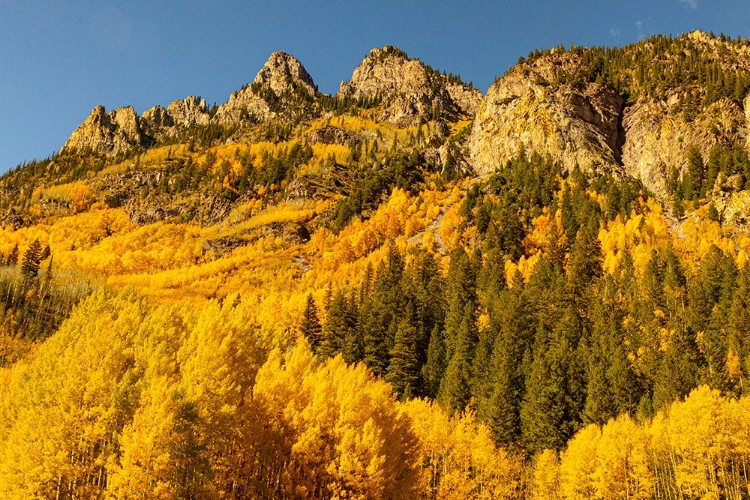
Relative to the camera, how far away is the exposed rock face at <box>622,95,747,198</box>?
137 m

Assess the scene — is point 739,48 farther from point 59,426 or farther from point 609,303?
point 59,426

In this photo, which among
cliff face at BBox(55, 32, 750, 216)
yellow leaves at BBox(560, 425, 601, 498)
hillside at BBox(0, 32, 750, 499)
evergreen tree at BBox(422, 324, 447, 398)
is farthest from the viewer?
cliff face at BBox(55, 32, 750, 216)

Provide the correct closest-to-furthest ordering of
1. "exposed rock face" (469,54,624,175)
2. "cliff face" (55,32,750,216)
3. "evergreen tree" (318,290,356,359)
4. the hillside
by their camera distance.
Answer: the hillside → "evergreen tree" (318,290,356,359) → "cliff face" (55,32,750,216) → "exposed rock face" (469,54,624,175)

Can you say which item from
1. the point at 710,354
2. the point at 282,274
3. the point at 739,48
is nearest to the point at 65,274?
the point at 282,274

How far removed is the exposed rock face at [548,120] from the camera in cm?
15300

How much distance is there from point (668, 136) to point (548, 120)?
33.9 metres

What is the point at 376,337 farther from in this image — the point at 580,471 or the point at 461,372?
the point at 580,471

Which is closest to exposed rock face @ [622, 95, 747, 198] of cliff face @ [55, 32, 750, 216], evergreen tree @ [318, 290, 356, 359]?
cliff face @ [55, 32, 750, 216]

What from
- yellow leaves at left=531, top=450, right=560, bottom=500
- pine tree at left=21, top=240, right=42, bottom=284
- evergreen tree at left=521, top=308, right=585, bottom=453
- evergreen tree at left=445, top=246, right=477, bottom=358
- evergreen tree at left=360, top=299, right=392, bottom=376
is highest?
pine tree at left=21, top=240, right=42, bottom=284

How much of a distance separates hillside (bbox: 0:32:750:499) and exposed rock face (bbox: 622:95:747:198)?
0.81m

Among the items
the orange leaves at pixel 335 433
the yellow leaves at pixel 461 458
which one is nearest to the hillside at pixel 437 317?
the orange leaves at pixel 335 433

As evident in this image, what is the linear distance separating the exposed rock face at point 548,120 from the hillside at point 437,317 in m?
1.06

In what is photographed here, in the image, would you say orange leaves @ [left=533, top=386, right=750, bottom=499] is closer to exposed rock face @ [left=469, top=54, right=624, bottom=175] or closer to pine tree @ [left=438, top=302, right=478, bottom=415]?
pine tree @ [left=438, top=302, right=478, bottom=415]

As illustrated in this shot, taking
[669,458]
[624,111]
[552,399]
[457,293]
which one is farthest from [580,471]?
[624,111]
